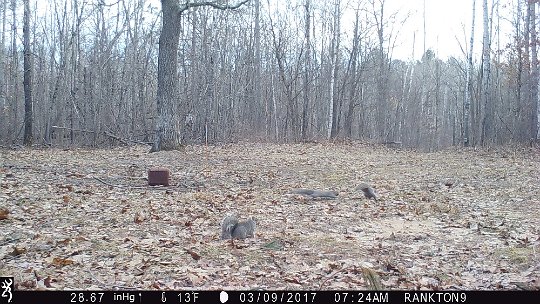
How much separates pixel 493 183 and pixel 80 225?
859cm

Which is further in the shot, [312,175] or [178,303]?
[312,175]

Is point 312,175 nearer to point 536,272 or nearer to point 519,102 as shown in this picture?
point 536,272

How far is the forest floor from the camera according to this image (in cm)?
445

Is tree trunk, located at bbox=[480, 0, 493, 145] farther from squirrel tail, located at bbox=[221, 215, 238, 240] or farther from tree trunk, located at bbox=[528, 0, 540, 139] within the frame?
squirrel tail, located at bbox=[221, 215, 238, 240]

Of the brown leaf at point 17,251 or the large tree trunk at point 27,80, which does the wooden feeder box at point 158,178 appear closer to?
the brown leaf at point 17,251

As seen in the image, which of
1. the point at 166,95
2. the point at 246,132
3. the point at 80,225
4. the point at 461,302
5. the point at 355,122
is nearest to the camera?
the point at 461,302

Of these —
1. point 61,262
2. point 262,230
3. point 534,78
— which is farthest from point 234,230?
point 534,78

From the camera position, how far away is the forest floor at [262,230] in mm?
4453

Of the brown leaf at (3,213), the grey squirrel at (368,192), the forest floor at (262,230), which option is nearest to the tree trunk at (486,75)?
the forest floor at (262,230)

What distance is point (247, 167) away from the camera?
1339cm

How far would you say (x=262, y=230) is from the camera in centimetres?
637

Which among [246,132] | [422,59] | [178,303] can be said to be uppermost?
[422,59]

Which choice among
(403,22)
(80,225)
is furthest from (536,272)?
(403,22)

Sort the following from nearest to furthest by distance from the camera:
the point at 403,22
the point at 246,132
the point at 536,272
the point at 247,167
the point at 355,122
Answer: the point at 536,272
the point at 247,167
the point at 246,132
the point at 403,22
the point at 355,122
